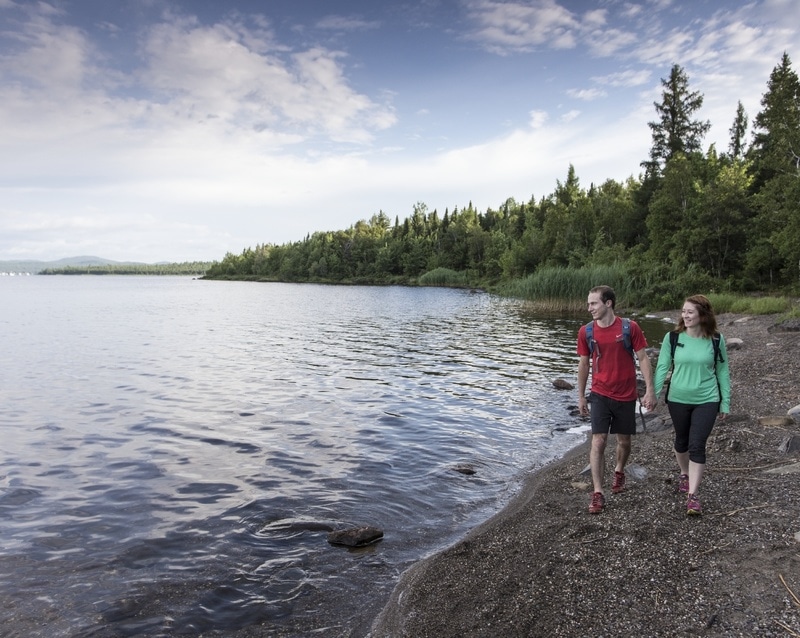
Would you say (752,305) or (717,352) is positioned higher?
(752,305)

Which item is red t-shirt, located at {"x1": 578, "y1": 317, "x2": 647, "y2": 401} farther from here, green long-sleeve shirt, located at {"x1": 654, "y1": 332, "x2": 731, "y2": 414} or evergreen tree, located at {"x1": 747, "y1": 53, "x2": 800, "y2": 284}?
evergreen tree, located at {"x1": 747, "y1": 53, "x2": 800, "y2": 284}

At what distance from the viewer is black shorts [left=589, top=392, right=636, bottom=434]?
7055 mm

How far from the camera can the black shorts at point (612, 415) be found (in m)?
7.05

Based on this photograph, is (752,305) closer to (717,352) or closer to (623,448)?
(623,448)

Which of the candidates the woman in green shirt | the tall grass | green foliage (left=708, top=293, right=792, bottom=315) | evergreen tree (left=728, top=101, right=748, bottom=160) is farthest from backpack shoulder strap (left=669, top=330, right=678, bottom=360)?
evergreen tree (left=728, top=101, right=748, bottom=160)

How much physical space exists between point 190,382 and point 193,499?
1120cm

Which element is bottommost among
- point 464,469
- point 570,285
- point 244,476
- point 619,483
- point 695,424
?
point 244,476

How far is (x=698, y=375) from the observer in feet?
21.3

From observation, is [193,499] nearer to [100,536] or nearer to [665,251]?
[100,536]

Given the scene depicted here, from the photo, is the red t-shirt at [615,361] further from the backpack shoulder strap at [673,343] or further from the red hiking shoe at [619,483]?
the red hiking shoe at [619,483]

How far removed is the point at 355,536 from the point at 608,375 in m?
4.22

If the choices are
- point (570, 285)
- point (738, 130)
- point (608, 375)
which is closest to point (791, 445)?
point (608, 375)

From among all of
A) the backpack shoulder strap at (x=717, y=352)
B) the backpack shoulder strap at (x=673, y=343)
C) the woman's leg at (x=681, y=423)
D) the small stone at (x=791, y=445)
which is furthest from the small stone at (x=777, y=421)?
the backpack shoulder strap at (x=673, y=343)

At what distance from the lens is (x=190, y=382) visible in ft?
64.3
